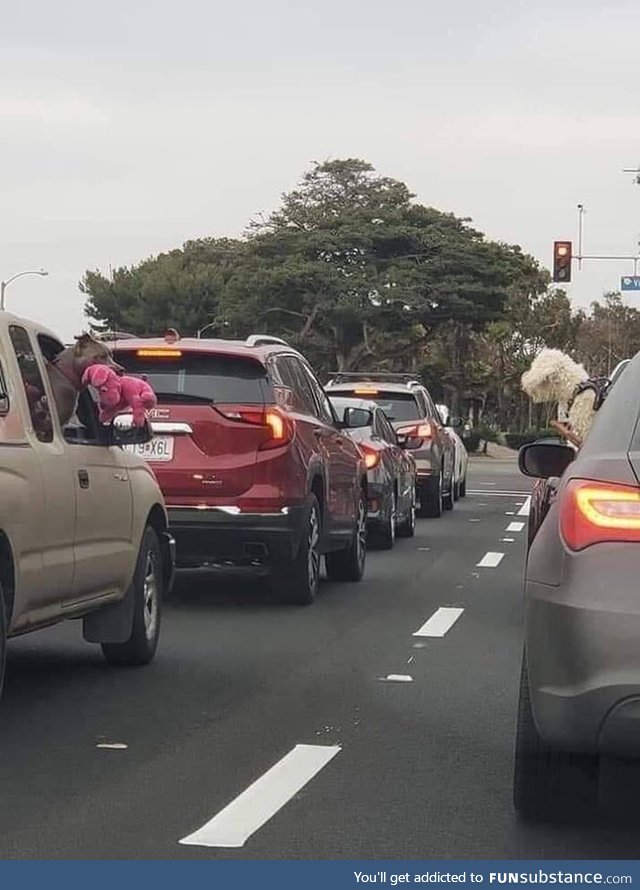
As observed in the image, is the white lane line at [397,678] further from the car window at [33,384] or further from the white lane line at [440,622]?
the car window at [33,384]

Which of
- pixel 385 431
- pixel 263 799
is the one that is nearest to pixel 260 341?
pixel 385 431

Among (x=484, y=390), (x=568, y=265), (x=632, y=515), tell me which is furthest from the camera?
(x=484, y=390)

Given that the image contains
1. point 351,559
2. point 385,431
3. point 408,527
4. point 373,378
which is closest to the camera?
point 351,559

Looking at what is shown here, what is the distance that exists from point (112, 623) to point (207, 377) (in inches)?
111

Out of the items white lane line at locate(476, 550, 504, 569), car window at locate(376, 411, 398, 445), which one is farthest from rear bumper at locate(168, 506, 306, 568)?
car window at locate(376, 411, 398, 445)

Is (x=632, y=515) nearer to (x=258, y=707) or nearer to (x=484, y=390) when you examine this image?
(x=258, y=707)

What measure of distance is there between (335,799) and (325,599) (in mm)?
5978

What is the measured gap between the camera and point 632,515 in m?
4.62

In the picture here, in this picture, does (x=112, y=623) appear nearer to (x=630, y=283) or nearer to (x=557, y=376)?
(x=557, y=376)

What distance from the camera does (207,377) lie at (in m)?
10.6

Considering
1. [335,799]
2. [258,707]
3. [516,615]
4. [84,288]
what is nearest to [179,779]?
[335,799]

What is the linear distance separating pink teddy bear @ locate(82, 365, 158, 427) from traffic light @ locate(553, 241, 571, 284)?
1071 inches

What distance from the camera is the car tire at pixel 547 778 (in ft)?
16.8

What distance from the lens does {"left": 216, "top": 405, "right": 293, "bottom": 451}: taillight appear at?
10.5 meters
